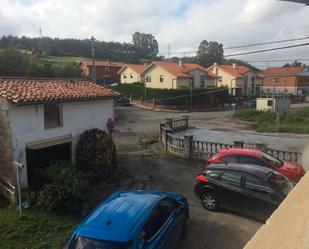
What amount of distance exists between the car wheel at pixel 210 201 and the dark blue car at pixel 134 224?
2042mm

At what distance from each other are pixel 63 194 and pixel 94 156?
3522 millimetres

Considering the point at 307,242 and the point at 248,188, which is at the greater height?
the point at 307,242

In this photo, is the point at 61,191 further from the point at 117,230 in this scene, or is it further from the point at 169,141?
the point at 169,141

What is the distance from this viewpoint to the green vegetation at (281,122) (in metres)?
29.7

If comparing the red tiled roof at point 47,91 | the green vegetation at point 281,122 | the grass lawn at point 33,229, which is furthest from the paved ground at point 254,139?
the grass lawn at point 33,229

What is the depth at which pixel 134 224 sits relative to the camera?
7.14 meters

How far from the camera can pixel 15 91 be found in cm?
1273

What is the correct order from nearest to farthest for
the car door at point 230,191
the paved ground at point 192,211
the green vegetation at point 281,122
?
the paved ground at point 192,211 < the car door at point 230,191 < the green vegetation at point 281,122

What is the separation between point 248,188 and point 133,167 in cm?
771

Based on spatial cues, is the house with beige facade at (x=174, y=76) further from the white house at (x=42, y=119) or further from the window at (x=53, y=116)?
the window at (x=53, y=116)

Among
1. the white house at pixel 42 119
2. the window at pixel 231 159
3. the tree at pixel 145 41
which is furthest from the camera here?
the tree at pixel 145 41

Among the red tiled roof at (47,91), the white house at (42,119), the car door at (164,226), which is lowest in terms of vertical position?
the car door at (164,226)

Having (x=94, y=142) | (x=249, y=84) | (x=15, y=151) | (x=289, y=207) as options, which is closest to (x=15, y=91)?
(x=15, y=151)

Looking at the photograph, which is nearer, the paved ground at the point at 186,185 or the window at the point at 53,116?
the paved ground at the point at 186,185
